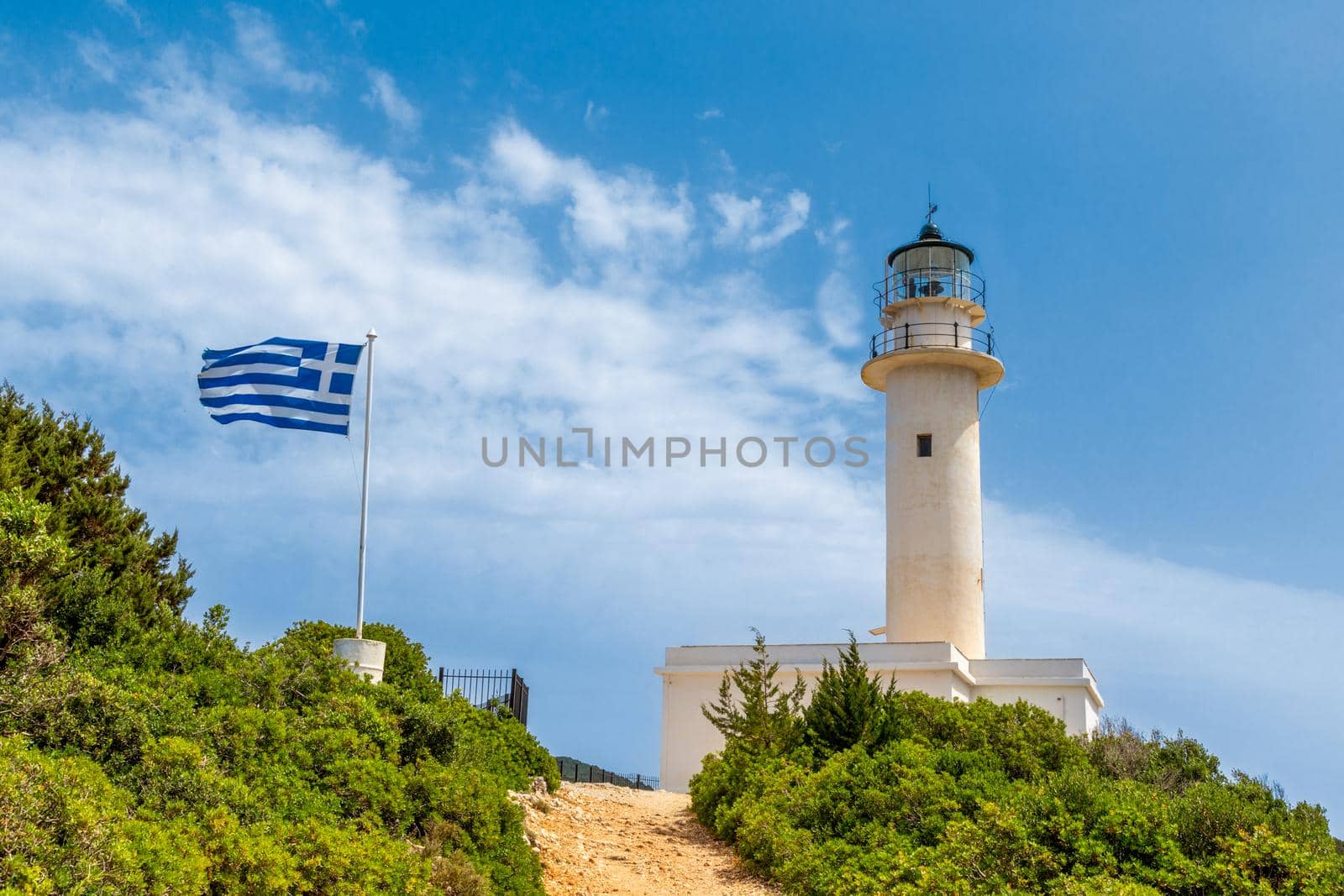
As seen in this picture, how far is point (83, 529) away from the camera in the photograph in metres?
18.0

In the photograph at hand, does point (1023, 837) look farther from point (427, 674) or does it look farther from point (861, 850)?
point (427, 674)

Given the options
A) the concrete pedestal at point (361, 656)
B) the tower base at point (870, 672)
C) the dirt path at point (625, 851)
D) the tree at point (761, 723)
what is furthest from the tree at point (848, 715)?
the concrete pedestal at point (361, 656)

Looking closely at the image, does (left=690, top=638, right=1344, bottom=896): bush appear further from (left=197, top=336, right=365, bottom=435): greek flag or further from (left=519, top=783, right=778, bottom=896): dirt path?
(left=197, top=336, right=365, bottom=435): greek flag

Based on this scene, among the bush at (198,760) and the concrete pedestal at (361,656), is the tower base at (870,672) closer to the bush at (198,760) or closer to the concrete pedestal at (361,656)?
the bush at (198,760)

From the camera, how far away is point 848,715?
18609mm

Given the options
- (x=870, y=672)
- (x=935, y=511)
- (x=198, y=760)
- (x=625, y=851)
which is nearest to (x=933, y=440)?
(x=935, y=511)

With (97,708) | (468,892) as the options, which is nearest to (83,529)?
(97,708)

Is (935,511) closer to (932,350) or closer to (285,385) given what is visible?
(932,350)

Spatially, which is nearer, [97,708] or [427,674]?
[97,708]

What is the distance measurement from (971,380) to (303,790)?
21.9 m

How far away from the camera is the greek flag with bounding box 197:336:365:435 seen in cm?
1634

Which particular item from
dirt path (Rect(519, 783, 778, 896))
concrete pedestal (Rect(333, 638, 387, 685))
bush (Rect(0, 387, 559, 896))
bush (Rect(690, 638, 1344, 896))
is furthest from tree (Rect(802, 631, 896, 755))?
concrete pedestal (Rect(333, 638, 387, 685))

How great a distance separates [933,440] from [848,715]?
456 inches

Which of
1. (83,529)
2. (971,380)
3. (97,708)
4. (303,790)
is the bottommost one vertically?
(303,790)
